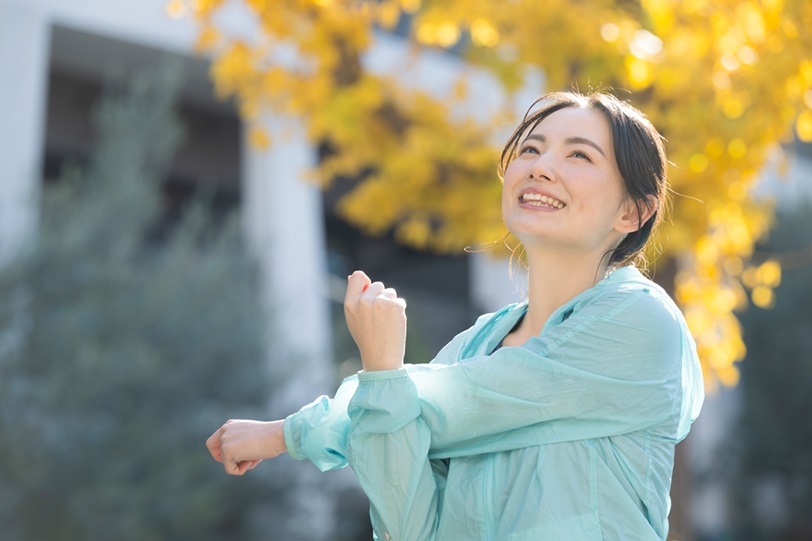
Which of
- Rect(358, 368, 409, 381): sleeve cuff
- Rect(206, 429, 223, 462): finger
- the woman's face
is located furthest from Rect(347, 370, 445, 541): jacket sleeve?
the woman's face

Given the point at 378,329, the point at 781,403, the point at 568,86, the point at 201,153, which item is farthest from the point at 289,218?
the point at 378,329

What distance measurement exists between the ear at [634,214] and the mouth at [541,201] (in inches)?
4.6

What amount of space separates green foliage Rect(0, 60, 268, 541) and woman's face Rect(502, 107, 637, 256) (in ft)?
15.9

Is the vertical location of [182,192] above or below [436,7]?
below

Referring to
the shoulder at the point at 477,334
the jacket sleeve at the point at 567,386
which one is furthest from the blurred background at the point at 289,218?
the jacket sleeve at the point at 567,386

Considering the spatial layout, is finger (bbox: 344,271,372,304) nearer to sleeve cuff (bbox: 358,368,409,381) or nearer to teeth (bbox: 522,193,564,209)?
sleeve cuff (bbox: 358,368,409,381)

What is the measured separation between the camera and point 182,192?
38.8 ft

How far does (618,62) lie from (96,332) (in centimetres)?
373

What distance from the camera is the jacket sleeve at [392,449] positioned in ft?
4.50

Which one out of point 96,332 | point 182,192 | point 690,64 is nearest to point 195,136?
point 182,192

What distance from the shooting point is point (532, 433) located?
1.43m

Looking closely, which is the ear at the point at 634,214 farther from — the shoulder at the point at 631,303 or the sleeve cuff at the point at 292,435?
the sleeve cuff at the point at 292,435

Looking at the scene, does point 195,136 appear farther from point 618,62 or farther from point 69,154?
point 618,62

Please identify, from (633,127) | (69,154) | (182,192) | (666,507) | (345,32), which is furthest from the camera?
(182,192)
